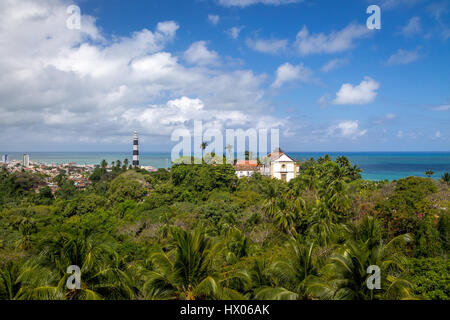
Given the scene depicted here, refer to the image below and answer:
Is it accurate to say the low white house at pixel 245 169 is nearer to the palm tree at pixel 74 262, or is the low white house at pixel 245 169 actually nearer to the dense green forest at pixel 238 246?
the dense green forest at pixel 238 246

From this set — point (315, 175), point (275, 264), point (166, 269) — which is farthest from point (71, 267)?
point (315, 175)

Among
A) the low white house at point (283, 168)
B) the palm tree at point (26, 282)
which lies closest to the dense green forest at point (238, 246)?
the palm tree at point (26, 282)

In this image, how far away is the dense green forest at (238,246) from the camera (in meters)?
7.78

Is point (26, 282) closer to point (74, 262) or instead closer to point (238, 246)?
point (74, 262)

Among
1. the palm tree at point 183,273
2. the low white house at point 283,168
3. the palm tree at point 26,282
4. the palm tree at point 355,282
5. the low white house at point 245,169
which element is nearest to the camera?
the palm tree at point 26,282

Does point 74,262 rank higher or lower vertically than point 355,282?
higher

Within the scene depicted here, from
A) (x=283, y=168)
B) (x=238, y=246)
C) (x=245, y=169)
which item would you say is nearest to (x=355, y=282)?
(x=238, y=246)

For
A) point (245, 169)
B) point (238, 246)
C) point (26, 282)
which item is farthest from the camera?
point (245, 169)

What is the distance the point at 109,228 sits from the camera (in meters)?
25.3

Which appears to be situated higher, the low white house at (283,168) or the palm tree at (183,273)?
the low white house at (283,168)

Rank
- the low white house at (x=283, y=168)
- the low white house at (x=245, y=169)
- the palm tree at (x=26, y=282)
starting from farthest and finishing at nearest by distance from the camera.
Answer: the low white house at (x=245, y=169) < the low white house at (x=283, y=168) < the palm tree at (x=26, y=282)

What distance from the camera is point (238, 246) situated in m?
14.0

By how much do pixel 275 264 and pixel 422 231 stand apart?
10.3m

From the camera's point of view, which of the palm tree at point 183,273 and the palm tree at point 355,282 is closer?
the palm tree at point 355,282
